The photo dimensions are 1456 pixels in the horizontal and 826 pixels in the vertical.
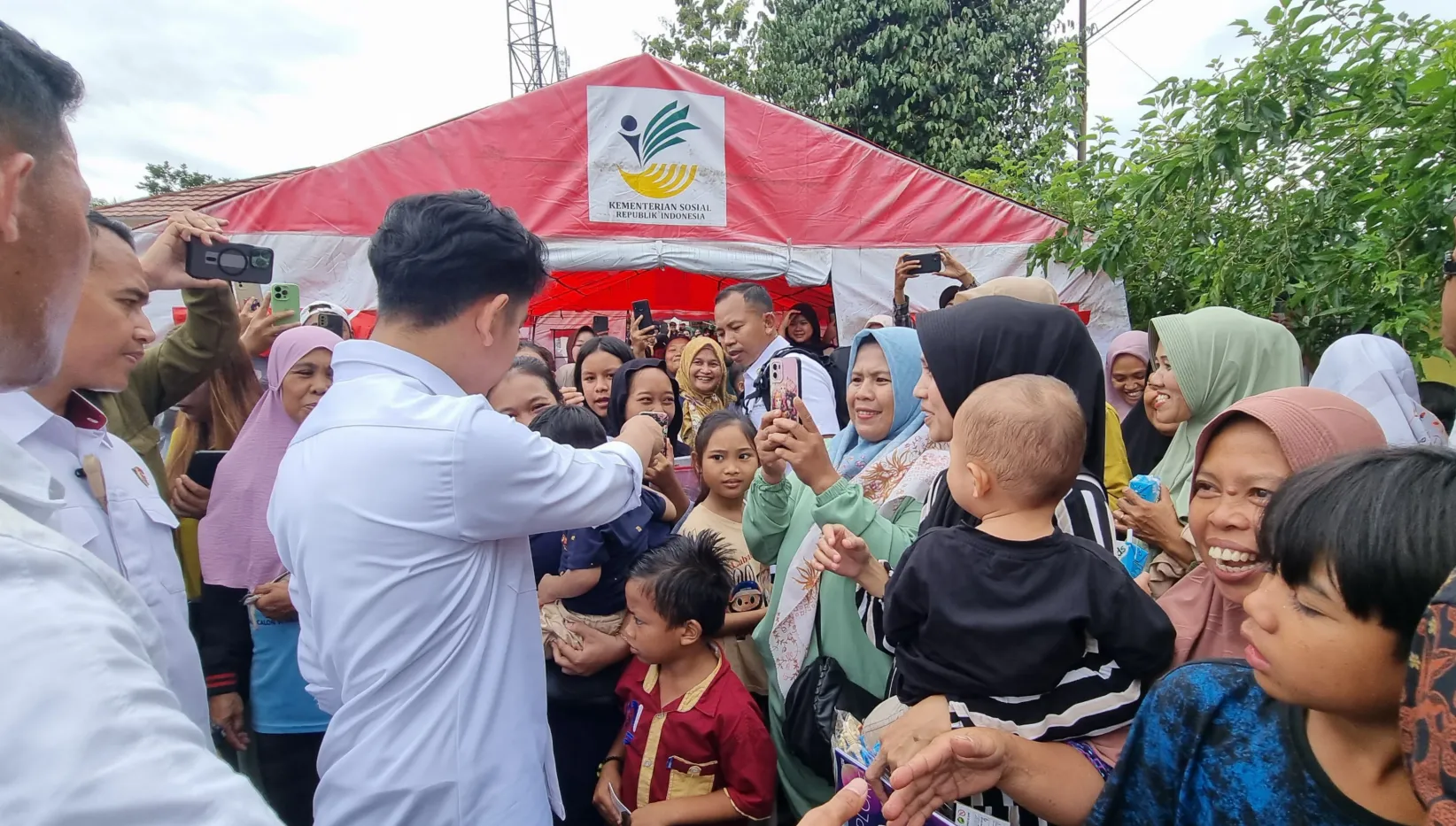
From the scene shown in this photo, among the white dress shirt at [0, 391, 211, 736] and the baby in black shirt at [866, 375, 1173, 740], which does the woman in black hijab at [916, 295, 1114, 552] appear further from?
the white dress shirt at [0, 391, 211, 736]

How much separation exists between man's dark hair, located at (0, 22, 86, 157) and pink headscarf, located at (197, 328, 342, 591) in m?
1.72

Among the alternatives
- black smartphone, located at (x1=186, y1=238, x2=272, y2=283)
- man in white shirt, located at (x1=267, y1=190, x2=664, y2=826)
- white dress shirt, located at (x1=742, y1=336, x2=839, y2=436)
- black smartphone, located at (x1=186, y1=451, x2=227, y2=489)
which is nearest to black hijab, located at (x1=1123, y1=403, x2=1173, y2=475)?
white dress shirt, located at (x1=742, y1=336, x2=839, y2=436)

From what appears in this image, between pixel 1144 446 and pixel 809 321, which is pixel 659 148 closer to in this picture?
pixel 809 321

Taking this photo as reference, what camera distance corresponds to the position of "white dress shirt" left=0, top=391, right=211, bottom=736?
174 centimetres

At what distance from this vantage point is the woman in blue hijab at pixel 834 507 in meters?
2.02

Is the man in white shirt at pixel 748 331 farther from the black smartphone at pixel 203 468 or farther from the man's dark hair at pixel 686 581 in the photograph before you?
the black smartphone at pixel 203 468

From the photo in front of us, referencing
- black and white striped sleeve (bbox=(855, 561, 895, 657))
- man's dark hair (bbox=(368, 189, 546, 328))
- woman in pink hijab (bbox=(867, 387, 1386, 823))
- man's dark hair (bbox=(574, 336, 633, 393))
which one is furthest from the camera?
man's dark hair (bbox=(574, 336, 633, 393))

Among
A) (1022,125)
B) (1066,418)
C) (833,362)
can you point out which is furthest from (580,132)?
(1022,125)

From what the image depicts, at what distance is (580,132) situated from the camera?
21.2 feet

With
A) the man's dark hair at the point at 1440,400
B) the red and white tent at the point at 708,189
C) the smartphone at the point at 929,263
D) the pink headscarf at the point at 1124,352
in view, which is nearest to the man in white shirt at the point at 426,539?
the pink headscarf at the point at 1124,352

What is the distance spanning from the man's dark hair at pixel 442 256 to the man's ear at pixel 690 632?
→ 47.1 inches

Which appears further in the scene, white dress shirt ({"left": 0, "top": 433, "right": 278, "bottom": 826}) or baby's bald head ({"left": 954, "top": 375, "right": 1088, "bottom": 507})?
baby's bald head ({"left": 954, "top": 375, "right": 1088, "bottom": 507})

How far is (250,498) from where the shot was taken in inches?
101

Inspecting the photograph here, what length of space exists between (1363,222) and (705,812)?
4087 millimetres
